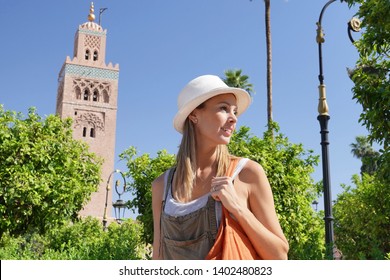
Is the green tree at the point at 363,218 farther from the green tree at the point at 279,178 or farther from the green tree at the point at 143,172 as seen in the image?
the green tree at the point at 143,172

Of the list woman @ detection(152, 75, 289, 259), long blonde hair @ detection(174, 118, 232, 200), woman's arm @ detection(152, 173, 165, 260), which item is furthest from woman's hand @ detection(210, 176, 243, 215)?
woman's arm @ detection(152, 173, 165, 260)

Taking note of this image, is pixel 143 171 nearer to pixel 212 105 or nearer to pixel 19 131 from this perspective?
pixel 19 131

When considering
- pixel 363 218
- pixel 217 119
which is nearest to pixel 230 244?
pixel 217 119

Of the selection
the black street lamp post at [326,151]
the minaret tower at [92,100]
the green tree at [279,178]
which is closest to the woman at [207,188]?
the black street lamp post at [326,151]

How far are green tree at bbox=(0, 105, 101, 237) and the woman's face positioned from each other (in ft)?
43.9

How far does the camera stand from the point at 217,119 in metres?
2.09

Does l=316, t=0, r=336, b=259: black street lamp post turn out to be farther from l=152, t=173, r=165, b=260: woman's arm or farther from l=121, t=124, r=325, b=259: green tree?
l=152, t=173, r=165, b=260: woman's arm

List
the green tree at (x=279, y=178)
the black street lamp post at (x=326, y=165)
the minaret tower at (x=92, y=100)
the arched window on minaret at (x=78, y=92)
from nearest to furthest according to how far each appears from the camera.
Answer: the black street lamp post at (x=326, y=165)
the green tree at (x=279, y=178)
the minaret tower at (x=92, y=100)
the arched window on minaret at (x=78, y=92)

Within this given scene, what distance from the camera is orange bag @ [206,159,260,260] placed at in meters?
1.81

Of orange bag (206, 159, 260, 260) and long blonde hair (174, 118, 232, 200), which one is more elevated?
long blonde hair (174, 118, 232, 200)

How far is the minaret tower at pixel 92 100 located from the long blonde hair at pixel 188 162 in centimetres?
5856

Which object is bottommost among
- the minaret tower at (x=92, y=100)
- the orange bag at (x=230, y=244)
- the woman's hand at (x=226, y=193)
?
the orange bag at (x=230, y=244)

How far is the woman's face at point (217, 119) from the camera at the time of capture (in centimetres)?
208
